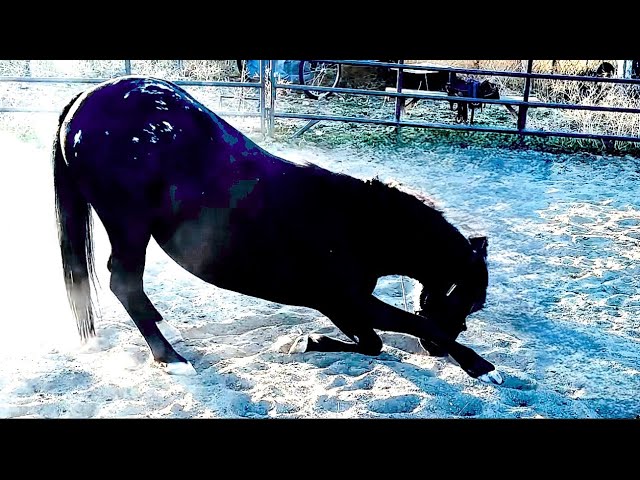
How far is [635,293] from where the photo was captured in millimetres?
3105

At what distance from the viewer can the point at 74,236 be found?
234 cm

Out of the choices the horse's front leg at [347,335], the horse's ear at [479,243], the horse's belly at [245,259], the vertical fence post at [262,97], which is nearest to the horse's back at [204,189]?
the horse's belly at [245,259]

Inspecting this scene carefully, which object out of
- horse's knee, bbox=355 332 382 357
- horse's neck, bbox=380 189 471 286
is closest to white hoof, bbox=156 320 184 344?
horse's knee, bbox=355 332 382 357

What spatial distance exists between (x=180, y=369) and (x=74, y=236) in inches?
25.0

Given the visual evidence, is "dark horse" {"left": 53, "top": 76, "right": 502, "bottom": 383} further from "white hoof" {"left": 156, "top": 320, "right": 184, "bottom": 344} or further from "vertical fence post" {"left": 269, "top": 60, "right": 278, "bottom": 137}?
"vertical fence post" {"left": 269, "top": 60, "right": 278, "bottom": 137}

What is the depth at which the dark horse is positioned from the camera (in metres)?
2.21

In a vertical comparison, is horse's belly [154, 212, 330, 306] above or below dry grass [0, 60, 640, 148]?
below

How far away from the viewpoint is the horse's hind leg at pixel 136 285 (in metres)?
2.28

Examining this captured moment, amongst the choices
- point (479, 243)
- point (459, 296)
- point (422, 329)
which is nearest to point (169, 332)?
point (422, 329)

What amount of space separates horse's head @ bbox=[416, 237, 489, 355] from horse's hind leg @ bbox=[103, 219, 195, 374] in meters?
0.96

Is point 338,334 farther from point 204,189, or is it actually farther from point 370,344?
point 204,189
